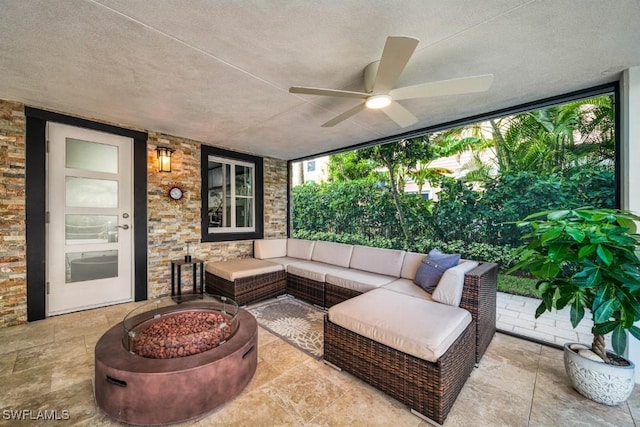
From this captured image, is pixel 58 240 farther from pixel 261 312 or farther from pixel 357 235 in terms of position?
pixel 357 235

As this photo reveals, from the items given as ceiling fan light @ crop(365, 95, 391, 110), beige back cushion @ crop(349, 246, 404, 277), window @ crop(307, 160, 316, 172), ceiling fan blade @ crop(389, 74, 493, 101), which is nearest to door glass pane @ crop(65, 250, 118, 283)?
beige back cushion @ crop(349, 246, 404, 277)

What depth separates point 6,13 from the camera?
1.58 metres

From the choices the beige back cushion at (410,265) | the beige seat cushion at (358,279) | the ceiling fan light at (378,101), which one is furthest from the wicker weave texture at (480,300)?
the ceiling fan light at (378,101)

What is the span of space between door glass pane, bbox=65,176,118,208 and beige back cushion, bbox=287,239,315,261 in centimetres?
Result: 279

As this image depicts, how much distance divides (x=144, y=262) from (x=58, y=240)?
0.98m

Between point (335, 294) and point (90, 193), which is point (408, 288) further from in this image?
point (90, 193)

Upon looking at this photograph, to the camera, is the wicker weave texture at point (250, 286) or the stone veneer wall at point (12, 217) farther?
the wicker weave texture at point (250, 286)

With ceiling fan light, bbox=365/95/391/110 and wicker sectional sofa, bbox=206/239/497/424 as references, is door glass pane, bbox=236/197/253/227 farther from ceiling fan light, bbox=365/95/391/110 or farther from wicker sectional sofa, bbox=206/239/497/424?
ceiling fan light, bbox=365/95/391/110

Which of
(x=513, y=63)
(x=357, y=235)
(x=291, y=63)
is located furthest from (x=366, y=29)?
Answer: (x=357, y=235)

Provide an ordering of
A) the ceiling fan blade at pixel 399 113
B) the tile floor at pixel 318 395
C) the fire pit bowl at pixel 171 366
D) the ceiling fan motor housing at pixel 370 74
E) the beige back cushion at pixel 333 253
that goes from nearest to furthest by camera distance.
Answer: the fire pit bowl at pixel 171 366 < the tile floor at pixel 318 395 < the ceiling fan motor housing at pixel 370 74 < the ceiling fan blade at pixel 399 113 < the beige back cushion at pixel 333 253

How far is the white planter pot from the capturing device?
1736 mm

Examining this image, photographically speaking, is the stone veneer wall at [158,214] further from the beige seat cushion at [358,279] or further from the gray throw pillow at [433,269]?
the gray throw pillow at [433,269]

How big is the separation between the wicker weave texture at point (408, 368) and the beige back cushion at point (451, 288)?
0.76ft

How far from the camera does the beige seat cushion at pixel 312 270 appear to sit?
359 centimetres
